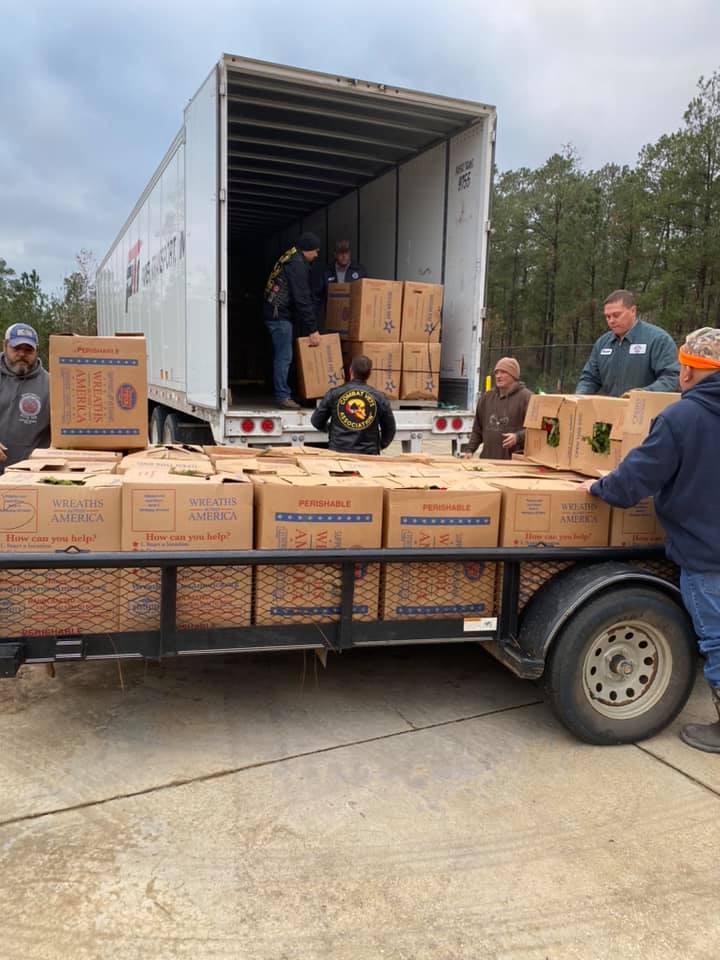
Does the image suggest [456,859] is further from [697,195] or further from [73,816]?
[697,195]

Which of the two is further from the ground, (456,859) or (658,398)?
(658,398)

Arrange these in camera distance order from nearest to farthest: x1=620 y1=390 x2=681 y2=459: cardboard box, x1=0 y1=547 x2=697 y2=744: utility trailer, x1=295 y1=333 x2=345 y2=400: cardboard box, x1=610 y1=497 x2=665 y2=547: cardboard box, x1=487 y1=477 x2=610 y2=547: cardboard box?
x1=0 y1=547 x2=697 y2=744: utility trailer
x1=487 y1=477 x2=610 y2=547: cardboard box
x1=610 y1=497 x2=665 y2=547: cardboard box
x1=620 y1=390 x2=681 y2=459: cardboard box
x1=295 y1=333 x2=345 y2=400: cardboard box

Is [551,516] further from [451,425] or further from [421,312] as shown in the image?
[421,312]

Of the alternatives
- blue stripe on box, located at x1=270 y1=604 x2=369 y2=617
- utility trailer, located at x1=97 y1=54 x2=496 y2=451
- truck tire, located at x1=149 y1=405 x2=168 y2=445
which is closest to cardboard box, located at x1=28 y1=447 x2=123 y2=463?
blue stripe on box, located at x1=270 y1=604 x2=369 y2=617

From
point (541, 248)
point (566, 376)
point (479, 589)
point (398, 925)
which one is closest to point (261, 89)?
point (479, 589)

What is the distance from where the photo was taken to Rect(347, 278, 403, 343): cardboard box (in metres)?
7.29

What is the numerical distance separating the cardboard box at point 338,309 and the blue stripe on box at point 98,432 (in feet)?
12.4

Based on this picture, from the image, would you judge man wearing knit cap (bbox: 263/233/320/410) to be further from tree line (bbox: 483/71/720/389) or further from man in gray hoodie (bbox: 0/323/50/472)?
tree line (bbox: 483/71/720/389)

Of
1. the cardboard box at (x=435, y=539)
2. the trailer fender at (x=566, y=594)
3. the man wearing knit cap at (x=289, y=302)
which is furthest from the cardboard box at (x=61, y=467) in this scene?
the man wearing knit cap at (x=289, y=302)

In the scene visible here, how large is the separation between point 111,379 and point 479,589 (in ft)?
7.67

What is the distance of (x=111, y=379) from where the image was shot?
4.29m

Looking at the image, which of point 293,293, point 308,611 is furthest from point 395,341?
point 308,611

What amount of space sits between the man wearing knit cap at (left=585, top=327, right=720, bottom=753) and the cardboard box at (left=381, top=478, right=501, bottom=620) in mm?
545

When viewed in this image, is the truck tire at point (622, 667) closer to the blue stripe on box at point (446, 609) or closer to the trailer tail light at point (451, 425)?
the blue stripe on box at point (446, 609)
